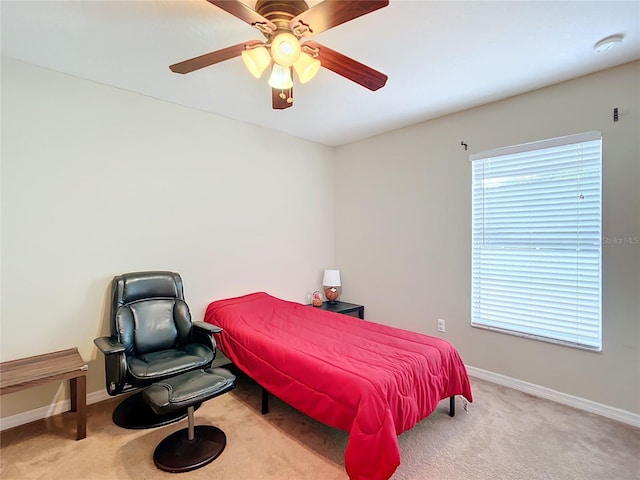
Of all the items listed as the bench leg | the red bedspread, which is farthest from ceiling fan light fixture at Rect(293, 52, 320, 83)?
the bench leg

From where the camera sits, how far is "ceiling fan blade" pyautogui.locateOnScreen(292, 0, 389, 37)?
1281 millimetres

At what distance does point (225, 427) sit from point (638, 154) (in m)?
3.56

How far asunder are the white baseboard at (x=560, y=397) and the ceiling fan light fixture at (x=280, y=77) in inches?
121

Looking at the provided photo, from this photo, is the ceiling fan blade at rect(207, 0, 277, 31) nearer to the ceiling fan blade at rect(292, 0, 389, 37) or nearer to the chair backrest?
the ceiling fan blade at rect(292, 0, 389, 37)

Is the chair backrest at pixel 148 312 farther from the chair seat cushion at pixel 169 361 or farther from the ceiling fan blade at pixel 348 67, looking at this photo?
the ceiling fan blade at pixel 348 67

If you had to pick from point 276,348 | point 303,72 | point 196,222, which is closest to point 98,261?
point 196,222

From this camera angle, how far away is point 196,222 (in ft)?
10.5

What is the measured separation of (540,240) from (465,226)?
2.14ft

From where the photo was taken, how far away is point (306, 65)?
173cm

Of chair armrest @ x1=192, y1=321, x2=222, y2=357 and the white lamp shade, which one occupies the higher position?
the white lamp shade

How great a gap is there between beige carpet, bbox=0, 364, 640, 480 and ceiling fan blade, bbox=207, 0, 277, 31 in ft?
7.72

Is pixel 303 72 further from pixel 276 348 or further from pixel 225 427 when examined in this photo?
pixel 225 427

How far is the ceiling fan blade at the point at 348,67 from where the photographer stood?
1672 mm

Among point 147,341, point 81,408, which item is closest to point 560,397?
point 147,341
